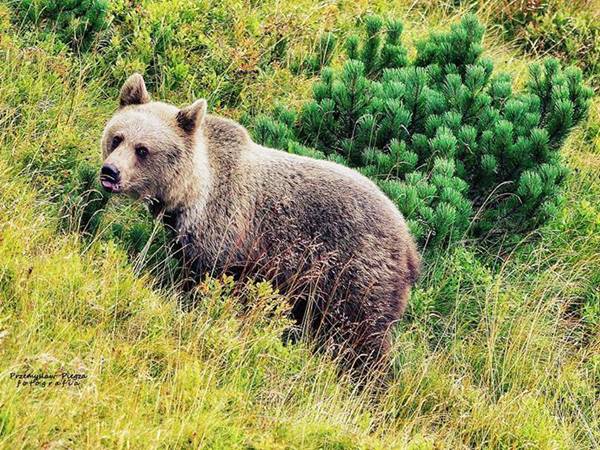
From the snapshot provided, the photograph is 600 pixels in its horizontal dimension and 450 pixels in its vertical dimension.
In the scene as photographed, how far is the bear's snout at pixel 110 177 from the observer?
606 cm

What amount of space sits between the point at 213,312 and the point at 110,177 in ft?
3.69

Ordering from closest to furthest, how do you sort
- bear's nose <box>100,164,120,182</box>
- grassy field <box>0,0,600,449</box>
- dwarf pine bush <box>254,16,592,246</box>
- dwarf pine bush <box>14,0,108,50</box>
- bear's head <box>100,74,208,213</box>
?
grassy field <box>0,0,600,449</box> < bear's nose <box>100,164,120,182</box> < bear's head <box>100,74,208,213</box> < dwarf pine bush <box>254,16,592,246</box> < dwarf pine bush <box>14,0,108,50</box>

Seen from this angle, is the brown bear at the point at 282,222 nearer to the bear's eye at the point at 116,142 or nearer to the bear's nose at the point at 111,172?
the bear's eye at the point at 116,142

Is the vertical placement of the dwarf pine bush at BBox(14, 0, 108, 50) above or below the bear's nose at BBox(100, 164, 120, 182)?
above

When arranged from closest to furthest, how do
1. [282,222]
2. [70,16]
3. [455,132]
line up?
[282,222]
[455,132]
[70,16]

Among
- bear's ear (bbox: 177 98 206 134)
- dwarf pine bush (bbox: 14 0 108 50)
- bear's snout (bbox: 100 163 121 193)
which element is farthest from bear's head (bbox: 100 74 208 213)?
dwarf pine bush (bbox: 14 0 108 50)

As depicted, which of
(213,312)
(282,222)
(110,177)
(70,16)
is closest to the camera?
(213,312)

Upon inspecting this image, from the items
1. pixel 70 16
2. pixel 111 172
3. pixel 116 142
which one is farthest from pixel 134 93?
pixel 70 16

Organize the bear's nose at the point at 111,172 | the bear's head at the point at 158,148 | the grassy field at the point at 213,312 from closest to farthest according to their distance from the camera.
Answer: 1. the grassy field at the point at 213,312
2. the bear's nose at the point at 111,172
3. the bear's head at the point at 158,148

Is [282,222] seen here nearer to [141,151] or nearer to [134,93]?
[141,151]

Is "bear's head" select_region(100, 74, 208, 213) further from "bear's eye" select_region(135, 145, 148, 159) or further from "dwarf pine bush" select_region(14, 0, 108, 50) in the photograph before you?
"dwarf pine bush" select_region(14, 0, 108, 50)

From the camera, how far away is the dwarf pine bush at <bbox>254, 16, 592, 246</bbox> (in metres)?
7.46

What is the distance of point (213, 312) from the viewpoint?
18.9ft

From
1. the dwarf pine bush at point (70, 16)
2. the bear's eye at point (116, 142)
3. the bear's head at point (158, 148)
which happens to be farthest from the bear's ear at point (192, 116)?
the dwarf pine bush at point (70, 16)
